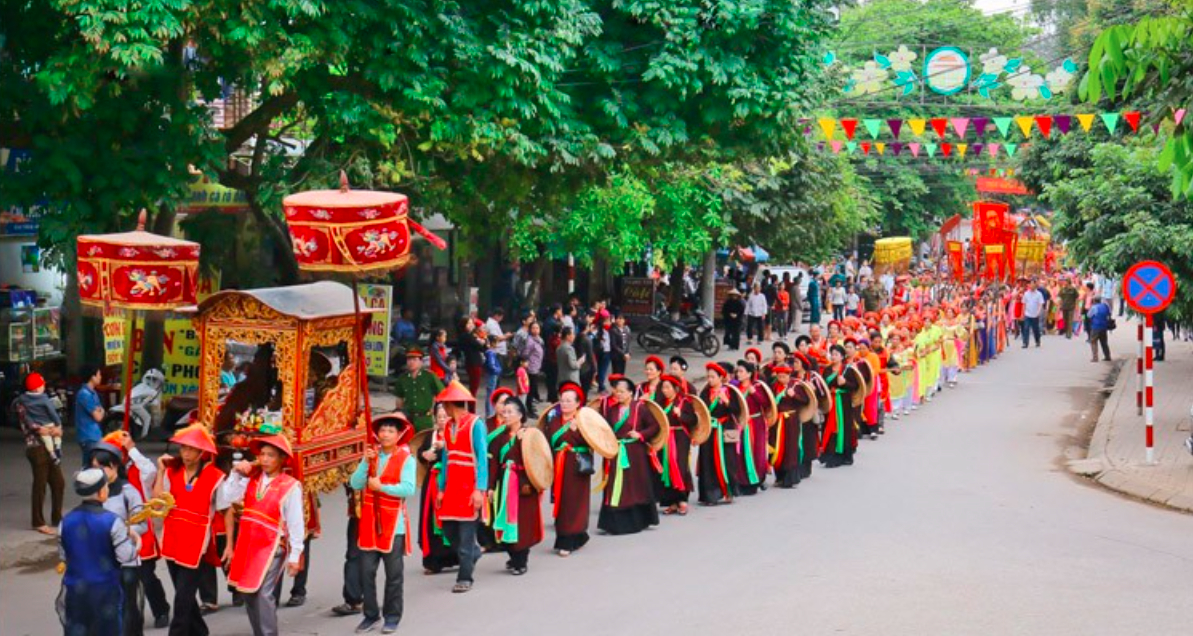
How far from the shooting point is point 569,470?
13.5m

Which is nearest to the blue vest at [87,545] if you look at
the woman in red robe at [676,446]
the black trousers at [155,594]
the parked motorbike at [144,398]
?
the black trousers at [155,594]

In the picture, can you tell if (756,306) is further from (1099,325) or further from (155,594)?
(155,594)

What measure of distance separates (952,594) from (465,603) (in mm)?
3440

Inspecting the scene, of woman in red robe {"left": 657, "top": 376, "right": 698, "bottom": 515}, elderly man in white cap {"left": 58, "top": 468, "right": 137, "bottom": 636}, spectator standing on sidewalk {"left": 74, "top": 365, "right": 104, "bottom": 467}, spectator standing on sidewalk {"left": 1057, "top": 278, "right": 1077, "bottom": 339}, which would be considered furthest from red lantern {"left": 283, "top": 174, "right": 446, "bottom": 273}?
spectator standing on sidewalk {"left": 1057, "top": 278, "right": 1077, "bottom": 339}

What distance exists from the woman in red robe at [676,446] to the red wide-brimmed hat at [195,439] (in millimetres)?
5731

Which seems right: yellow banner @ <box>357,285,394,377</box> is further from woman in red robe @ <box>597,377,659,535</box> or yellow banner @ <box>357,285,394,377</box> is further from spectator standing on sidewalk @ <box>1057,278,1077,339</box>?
spectator standing on sidewalk @ <box>1057,278,1077,339</box>

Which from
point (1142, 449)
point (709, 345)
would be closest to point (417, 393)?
point (1142, 449)

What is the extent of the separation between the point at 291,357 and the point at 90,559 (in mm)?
4390

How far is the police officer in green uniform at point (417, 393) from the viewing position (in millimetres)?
18344

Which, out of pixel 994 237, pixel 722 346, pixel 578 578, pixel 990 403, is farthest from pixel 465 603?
pixel 994 237

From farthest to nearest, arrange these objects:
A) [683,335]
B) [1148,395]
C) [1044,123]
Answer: [683,335], [1044,123], [1148,395]

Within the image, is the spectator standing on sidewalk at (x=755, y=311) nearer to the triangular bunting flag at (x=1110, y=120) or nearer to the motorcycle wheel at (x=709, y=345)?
the motorcycle wheel at (x=709, y=345)

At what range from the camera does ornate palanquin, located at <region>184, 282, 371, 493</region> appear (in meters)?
13.3

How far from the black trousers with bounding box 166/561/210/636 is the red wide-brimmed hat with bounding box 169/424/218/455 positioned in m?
0.74
